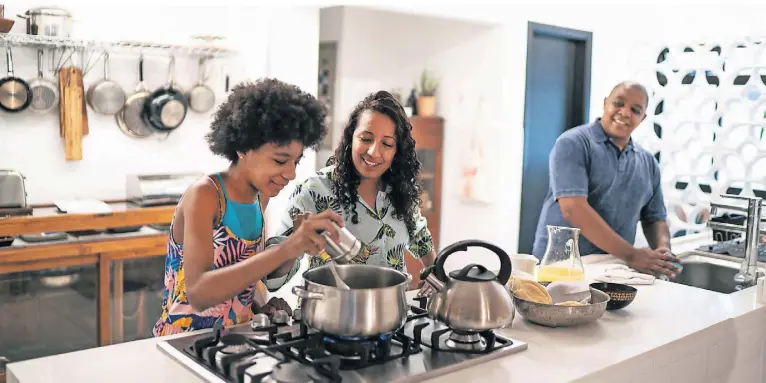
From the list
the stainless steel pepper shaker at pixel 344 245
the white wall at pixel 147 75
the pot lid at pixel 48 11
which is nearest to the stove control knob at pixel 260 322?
the stainless steel pepper shaker at pixel 344 245

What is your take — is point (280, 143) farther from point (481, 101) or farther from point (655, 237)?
point (481, 101)

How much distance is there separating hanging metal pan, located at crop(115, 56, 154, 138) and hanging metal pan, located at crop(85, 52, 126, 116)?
0.04 metres

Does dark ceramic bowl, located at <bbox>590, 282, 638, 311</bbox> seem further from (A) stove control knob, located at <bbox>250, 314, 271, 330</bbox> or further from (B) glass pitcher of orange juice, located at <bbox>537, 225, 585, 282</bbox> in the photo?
(A) stove control knob, located at <bbox>250, 314, 271, 330</bbox>

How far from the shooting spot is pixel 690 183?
16.0 feet

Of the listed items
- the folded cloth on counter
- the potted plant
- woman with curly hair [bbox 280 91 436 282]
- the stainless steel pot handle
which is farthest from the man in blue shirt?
the potted plant

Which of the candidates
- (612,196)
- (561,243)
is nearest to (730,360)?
(561,243)

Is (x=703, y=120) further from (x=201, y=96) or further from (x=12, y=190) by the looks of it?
(x=12, y=190)

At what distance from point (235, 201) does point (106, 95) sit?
243cm

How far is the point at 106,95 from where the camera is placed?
3871mm

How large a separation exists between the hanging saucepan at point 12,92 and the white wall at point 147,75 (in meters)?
0.06

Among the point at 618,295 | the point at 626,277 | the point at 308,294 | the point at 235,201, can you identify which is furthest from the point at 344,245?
the point at 626,277

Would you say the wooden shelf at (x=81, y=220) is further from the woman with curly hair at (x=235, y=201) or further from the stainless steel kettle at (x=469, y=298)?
the stainless steel kettle at (x=469, y=298)

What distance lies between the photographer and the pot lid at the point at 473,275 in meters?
1.62

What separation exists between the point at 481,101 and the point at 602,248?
2492mm
